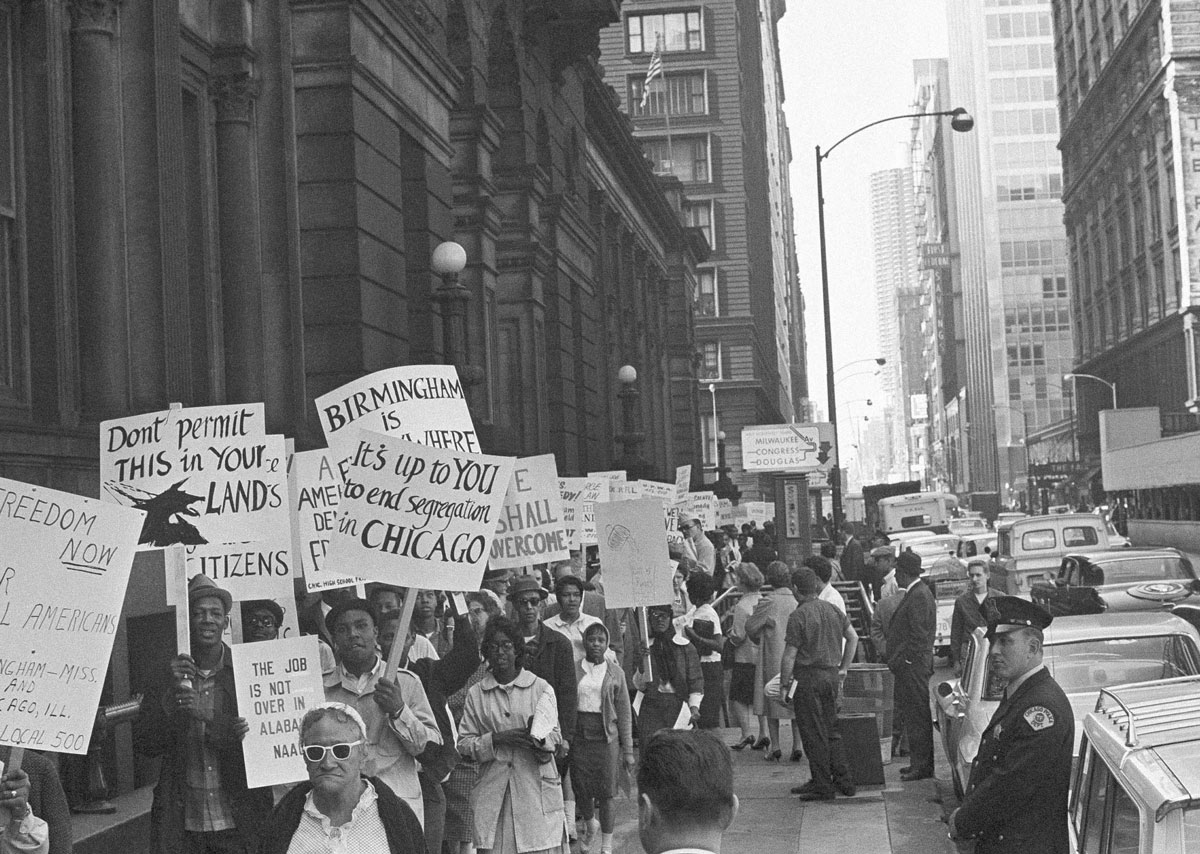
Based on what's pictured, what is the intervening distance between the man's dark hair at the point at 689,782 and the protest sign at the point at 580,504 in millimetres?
12869

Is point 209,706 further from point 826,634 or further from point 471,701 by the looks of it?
point 826,634

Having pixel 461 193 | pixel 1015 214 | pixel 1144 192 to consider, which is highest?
pixel 1015 214

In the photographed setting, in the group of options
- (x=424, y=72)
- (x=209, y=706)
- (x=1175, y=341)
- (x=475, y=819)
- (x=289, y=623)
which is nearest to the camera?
(x=209, y=706)

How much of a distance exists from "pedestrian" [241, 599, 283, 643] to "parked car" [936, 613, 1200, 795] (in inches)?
180

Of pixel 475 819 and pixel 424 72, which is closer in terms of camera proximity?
pixel 475 819

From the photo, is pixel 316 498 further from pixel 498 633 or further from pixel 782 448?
pixel 782 448

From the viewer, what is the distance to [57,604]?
600cm

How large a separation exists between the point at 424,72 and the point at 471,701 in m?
12.6

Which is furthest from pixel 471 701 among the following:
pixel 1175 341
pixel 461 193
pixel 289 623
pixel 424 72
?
pixel 1175 341

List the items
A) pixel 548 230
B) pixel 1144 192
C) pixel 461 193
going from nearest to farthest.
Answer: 1. pixel 461 193
2. pixel 548 230
3. pixel 1144 192

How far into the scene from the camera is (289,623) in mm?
8203

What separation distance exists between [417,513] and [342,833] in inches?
A: 96.3

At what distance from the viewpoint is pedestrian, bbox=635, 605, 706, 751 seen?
42.6ft

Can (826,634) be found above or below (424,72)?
below
